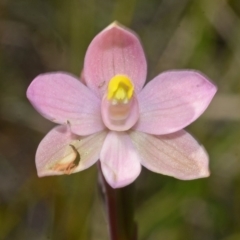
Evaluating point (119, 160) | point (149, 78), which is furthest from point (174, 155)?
point (149, 78)

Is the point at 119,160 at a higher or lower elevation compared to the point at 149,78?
higher

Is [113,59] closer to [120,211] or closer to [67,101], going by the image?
[67,101]

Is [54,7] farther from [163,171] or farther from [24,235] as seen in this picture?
[163,171]

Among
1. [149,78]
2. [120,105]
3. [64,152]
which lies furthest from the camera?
[149,78]

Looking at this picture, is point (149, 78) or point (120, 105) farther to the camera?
point (149, 78)

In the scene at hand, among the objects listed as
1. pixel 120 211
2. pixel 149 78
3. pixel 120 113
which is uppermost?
pixel 120 113

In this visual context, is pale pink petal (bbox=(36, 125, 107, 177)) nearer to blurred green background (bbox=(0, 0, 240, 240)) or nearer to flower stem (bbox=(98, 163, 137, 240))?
flower stem (bbox=(98, 163, 137, 240))

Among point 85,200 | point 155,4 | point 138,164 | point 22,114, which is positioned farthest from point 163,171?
point 155,4
